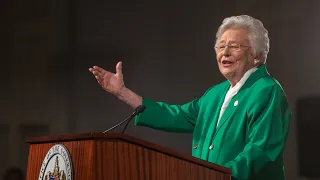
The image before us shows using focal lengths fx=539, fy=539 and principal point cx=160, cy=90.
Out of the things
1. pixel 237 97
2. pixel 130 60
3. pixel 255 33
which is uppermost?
pixel 130 60

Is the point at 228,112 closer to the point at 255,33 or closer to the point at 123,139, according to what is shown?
the point at 255,33

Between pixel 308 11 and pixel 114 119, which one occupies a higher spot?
pixel 308 11

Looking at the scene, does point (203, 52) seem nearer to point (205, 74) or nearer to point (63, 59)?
point (205, 74)

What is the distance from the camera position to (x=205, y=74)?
9.53 feet

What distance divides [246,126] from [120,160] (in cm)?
77

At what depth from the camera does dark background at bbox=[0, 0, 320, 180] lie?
257cm

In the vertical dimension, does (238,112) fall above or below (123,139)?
above

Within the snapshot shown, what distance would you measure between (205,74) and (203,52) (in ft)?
0.41

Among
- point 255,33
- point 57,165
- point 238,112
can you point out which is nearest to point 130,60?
point 255,33

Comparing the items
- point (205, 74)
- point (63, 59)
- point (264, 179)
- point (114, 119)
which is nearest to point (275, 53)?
point (205, 74)

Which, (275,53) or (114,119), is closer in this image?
(275,53)

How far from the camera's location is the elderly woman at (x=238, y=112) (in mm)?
Result: 1977

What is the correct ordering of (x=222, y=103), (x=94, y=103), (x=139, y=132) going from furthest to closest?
(x=94, y=103) < (x=139, y=132) < (x=222, y=103)

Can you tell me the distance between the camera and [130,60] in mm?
3268
